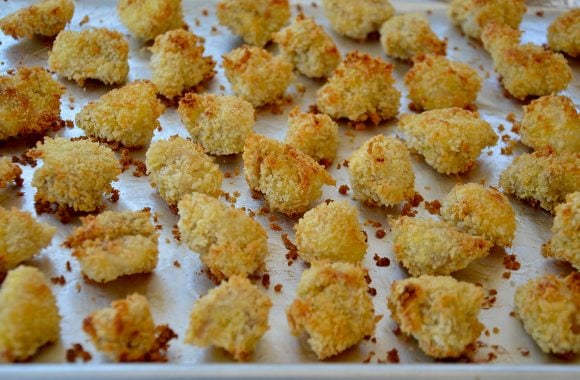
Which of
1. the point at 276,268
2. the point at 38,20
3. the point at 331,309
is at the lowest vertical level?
the point at 276,268

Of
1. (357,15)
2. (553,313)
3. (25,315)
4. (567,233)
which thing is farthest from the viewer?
(357,15)

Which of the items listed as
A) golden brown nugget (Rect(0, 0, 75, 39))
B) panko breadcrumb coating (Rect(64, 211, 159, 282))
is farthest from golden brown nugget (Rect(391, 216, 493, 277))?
golden brown nugget (Rect(0, 0, 75, 39))

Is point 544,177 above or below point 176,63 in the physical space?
below

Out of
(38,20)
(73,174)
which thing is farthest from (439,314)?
(38,20)

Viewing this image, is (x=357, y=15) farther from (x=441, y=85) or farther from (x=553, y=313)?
(x=553, y=313)

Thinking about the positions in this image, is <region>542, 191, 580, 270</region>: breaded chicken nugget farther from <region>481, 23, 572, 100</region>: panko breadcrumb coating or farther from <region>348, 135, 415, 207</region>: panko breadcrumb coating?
<region>481, 23, 572, 100</region>: panko breadcrumb coating

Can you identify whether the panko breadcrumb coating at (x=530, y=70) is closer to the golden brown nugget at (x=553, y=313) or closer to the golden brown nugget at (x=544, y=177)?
the golden brown nugget at (x=544, y=177)
